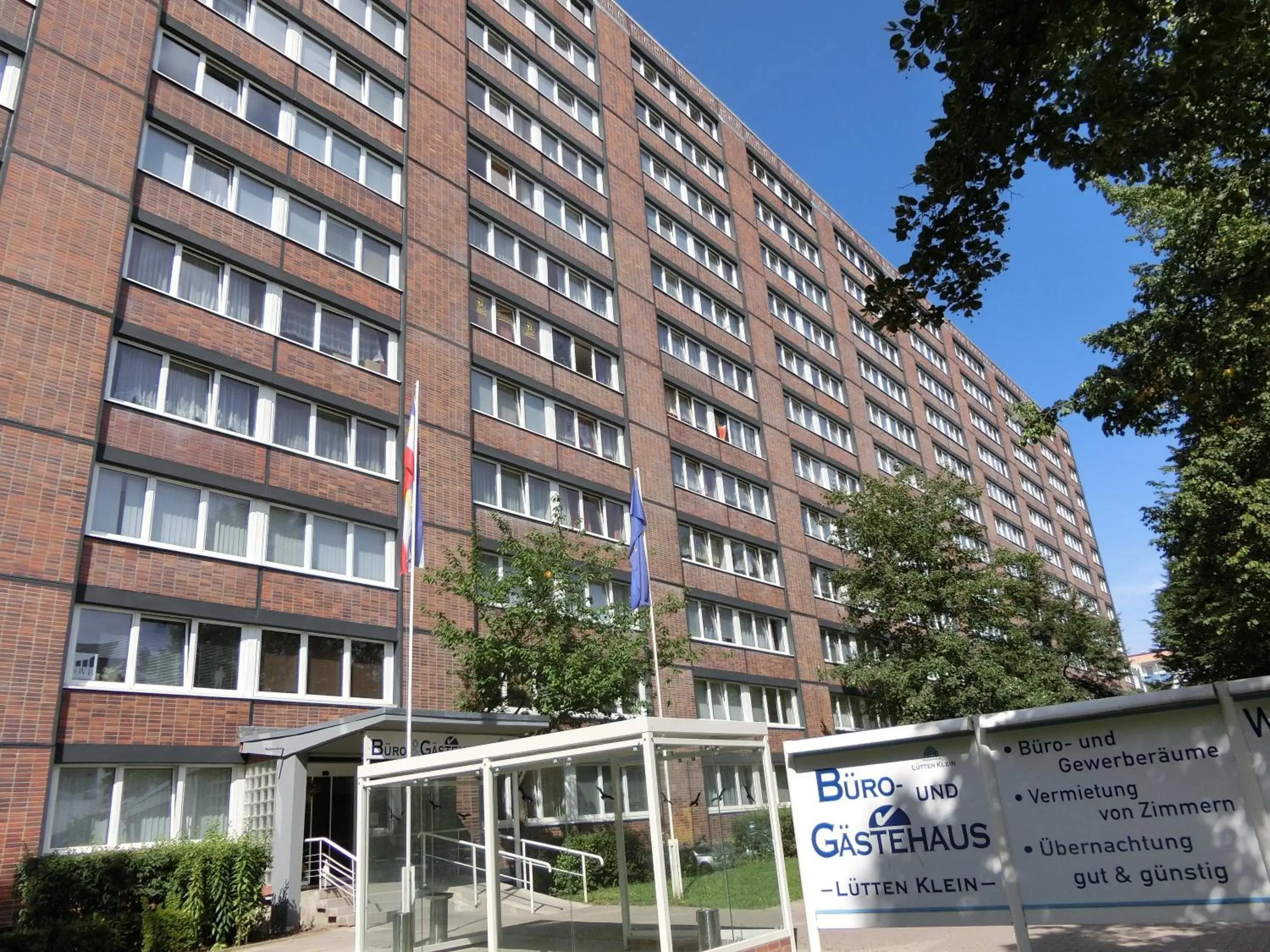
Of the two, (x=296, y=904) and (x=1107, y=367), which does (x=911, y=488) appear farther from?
(x=296, y=904)

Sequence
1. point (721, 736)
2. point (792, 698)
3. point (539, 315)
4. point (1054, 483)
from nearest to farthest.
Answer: point (721, 736) → point (539, 315) → point (792, 698) → point (1054, 483)

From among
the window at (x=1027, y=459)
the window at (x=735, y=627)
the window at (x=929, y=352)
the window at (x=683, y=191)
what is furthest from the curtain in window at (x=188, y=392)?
the window at (x=1027, y=459)

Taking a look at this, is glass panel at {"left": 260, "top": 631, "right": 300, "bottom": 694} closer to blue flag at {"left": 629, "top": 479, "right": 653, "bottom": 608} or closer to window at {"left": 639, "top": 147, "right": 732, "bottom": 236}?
blue flag at {"left": 629, "top": 479, "right": 653, "bottom": 608}

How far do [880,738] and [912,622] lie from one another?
981 inches

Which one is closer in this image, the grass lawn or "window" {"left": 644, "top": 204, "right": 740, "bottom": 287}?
the grass lawn

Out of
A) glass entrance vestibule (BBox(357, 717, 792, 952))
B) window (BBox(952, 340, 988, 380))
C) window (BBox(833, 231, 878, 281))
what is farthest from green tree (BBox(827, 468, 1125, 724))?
window (BBox(952, 340, 988, 380))

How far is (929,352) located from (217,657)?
51692mm

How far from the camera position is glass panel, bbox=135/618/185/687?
1552 cm

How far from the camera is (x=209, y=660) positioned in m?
16.4

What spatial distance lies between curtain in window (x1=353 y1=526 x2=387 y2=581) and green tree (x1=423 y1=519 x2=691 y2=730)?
1169 millimetres

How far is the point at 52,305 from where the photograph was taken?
51.9 feet

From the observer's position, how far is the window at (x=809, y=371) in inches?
1615

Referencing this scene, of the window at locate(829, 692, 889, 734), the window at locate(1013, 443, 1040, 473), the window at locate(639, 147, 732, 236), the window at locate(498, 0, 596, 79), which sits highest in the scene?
the window at locate(498, 0, 596, 79)

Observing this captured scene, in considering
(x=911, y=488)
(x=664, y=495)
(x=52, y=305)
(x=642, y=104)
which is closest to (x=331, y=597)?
(x=52, y=305)
